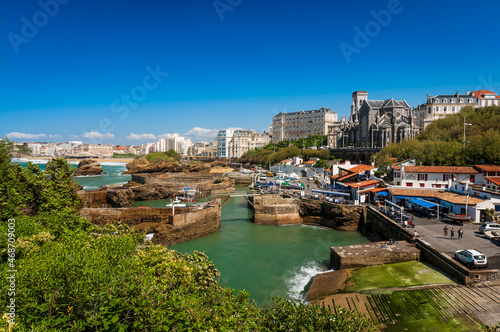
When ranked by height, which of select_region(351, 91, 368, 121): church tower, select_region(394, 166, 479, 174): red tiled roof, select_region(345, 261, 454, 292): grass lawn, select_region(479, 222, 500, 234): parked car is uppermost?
select_region(351, 91, 368, 121): church tower

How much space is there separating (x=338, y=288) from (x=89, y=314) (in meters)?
13.8

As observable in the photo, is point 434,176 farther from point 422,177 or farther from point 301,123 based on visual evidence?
point 301,123

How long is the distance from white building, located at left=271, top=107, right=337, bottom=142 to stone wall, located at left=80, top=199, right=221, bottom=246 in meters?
115

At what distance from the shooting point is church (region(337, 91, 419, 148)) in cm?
7288

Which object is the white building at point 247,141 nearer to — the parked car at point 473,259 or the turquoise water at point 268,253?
the turquoise water at point 268,253

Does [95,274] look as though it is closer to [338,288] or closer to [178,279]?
[178,279]

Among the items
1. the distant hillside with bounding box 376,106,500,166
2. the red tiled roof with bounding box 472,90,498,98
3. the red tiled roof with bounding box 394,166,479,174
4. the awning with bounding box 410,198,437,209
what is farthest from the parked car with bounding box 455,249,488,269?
the red tiled roof with bounding box 472,90,498,98

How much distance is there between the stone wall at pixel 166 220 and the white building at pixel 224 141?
160778 millimetres

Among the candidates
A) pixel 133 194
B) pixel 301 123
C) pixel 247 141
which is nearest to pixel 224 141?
pixel 247 141

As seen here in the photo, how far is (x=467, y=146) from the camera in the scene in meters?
38.2

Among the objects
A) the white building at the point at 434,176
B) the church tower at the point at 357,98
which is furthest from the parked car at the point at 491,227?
the church tower at the point at 357,98

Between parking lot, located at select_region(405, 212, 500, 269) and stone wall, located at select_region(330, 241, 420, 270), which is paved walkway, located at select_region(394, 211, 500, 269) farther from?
stone wall, located at select_region(330, 241, 420, 270)

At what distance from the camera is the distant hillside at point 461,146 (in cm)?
3634

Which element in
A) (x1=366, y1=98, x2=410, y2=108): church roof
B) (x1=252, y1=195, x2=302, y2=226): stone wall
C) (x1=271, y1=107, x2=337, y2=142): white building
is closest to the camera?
(x1=252, y1=195, x2=302, y2=226): stone wall
